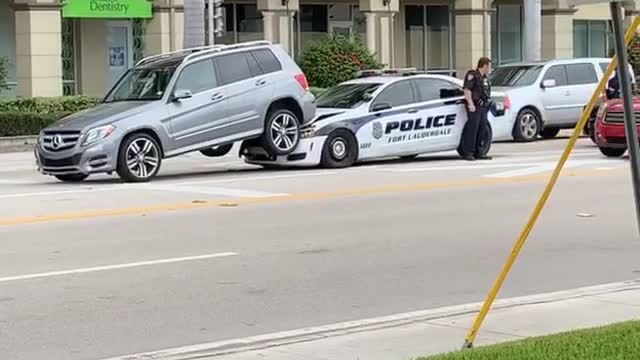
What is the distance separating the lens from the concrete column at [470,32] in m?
41.0

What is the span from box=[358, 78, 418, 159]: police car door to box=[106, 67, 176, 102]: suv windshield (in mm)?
3419

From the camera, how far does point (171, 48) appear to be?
34.6 meters

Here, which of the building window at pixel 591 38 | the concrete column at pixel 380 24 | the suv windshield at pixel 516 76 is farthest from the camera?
the building window at pixel 591 38

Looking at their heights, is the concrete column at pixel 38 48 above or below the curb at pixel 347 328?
above

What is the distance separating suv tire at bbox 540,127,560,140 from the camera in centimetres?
2816

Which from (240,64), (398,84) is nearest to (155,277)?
(240,64)

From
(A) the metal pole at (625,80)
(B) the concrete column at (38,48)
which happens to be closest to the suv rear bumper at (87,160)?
(A) the metal pole at (625,80)

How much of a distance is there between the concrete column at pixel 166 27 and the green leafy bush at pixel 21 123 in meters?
6.34

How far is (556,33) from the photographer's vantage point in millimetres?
44406

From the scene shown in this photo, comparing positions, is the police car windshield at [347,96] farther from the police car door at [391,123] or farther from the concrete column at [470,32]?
the concrete column at [470,32]

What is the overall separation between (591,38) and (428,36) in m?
8.05

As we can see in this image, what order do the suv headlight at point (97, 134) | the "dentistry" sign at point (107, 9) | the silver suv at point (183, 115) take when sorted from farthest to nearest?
1. the "dentistry" sign at point (107, 9)
2. the silver suv at point (183, 115)
3. the suv headlight at point (97, 134)

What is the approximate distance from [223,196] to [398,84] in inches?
223

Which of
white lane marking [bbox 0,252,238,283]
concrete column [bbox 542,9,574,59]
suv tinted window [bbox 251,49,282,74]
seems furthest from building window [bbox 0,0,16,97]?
white lane marking [bbox 0,252,238,283]
